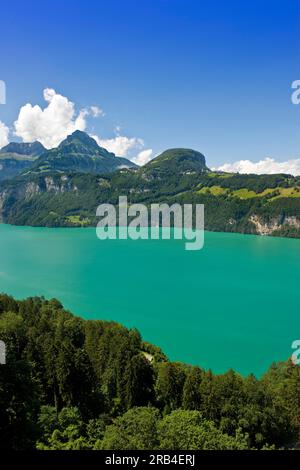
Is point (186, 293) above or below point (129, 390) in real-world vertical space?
above

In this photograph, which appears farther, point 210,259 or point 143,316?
point 210,259

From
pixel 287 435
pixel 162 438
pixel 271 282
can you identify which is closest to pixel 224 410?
pixel 287 435

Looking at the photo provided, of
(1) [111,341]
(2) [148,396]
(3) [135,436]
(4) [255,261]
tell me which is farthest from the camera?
(4) [255,261]

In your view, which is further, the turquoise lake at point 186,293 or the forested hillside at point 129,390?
the turquoise lake at point 186,293

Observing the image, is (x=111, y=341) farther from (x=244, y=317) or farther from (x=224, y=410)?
(x=244, y=317)

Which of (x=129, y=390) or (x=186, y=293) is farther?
(x=186, y=293)

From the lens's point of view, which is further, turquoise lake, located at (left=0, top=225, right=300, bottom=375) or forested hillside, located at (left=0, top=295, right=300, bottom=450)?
turquoise lake, located at (left=0, top=225, right=300, bottom=375)

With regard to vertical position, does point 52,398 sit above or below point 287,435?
above
